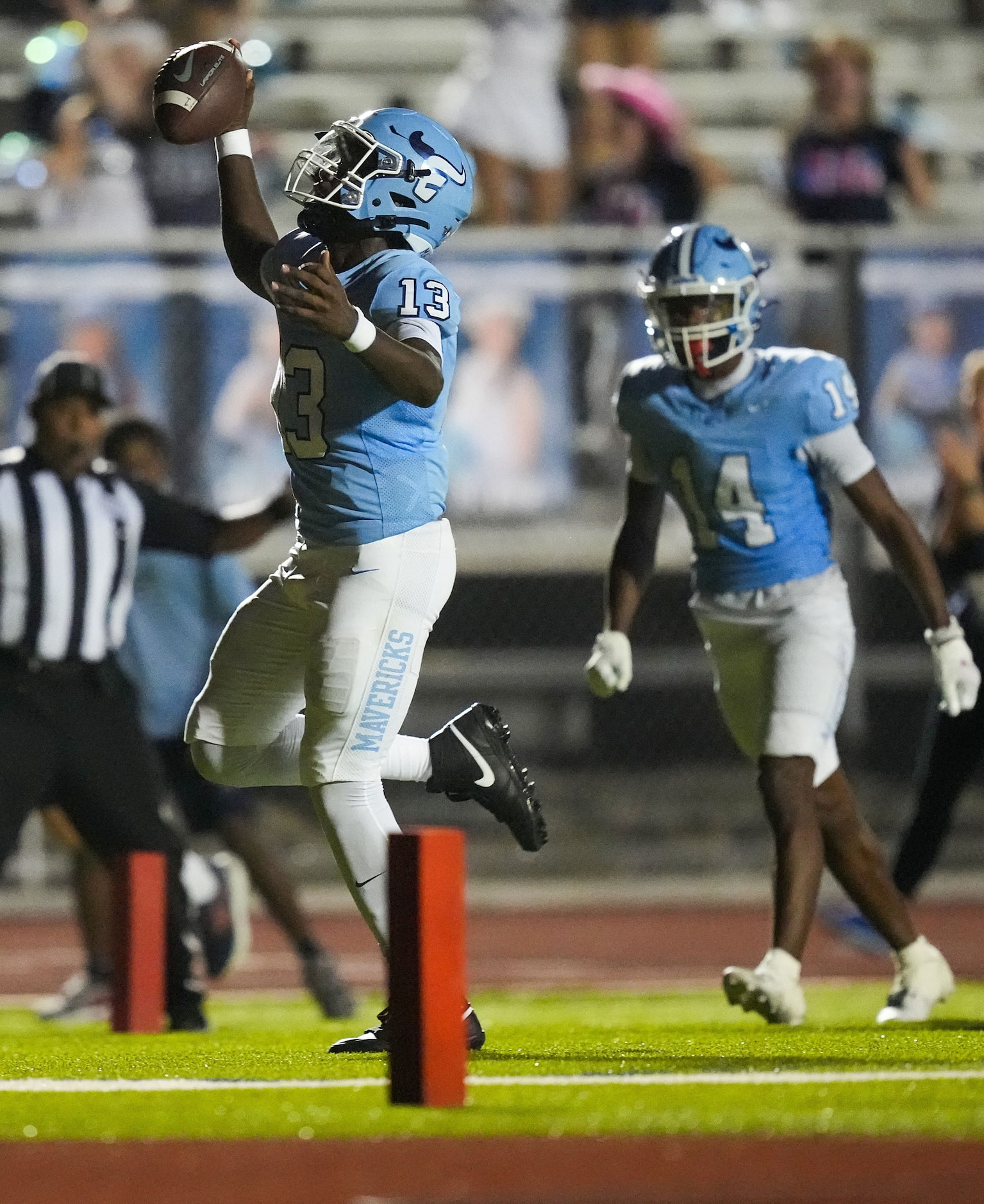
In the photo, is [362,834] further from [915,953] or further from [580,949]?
[580,949]

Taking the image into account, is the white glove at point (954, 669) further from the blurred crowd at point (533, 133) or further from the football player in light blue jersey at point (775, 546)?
the blurred crowd at point (533, 133)

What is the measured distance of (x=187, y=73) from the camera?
16.0 feet

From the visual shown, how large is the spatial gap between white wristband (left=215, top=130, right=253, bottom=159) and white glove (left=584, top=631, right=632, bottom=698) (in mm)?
1396

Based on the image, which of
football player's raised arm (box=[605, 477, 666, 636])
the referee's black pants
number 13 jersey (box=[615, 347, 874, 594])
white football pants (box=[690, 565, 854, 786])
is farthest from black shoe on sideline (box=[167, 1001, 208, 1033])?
number 13 jersey (box=[615, 347, 874, 594])

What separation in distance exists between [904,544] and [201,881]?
2.53 meters

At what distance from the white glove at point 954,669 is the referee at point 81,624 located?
1.64m

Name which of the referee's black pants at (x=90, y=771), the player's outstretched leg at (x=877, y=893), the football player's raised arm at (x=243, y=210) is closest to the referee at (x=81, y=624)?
the referee's black pants at (x=90, y=771)

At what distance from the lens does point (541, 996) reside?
734 centimetres

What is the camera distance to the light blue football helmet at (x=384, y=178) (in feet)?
14.9

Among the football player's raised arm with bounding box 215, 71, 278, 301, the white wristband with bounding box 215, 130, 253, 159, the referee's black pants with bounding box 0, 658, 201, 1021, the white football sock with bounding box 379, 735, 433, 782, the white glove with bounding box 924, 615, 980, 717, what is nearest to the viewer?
the white football sock with bounding box 379, 735, 433, 782

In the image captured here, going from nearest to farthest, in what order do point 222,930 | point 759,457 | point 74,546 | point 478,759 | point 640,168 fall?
point 478,759 < point 759,457 < point 74,546 < point 222,930 < point 640,168

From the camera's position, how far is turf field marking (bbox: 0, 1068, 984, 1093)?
3869 millimetres

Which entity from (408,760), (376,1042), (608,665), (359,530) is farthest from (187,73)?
(376,1042)

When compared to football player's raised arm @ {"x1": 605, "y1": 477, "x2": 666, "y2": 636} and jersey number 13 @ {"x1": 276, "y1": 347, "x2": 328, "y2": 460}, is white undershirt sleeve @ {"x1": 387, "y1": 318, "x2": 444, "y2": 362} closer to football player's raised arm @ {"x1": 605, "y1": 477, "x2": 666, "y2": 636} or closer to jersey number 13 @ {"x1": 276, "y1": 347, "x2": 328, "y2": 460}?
jersey number 13 @ {"x1": 276, "y1": 347, "x2": 328, "y2": 460}
